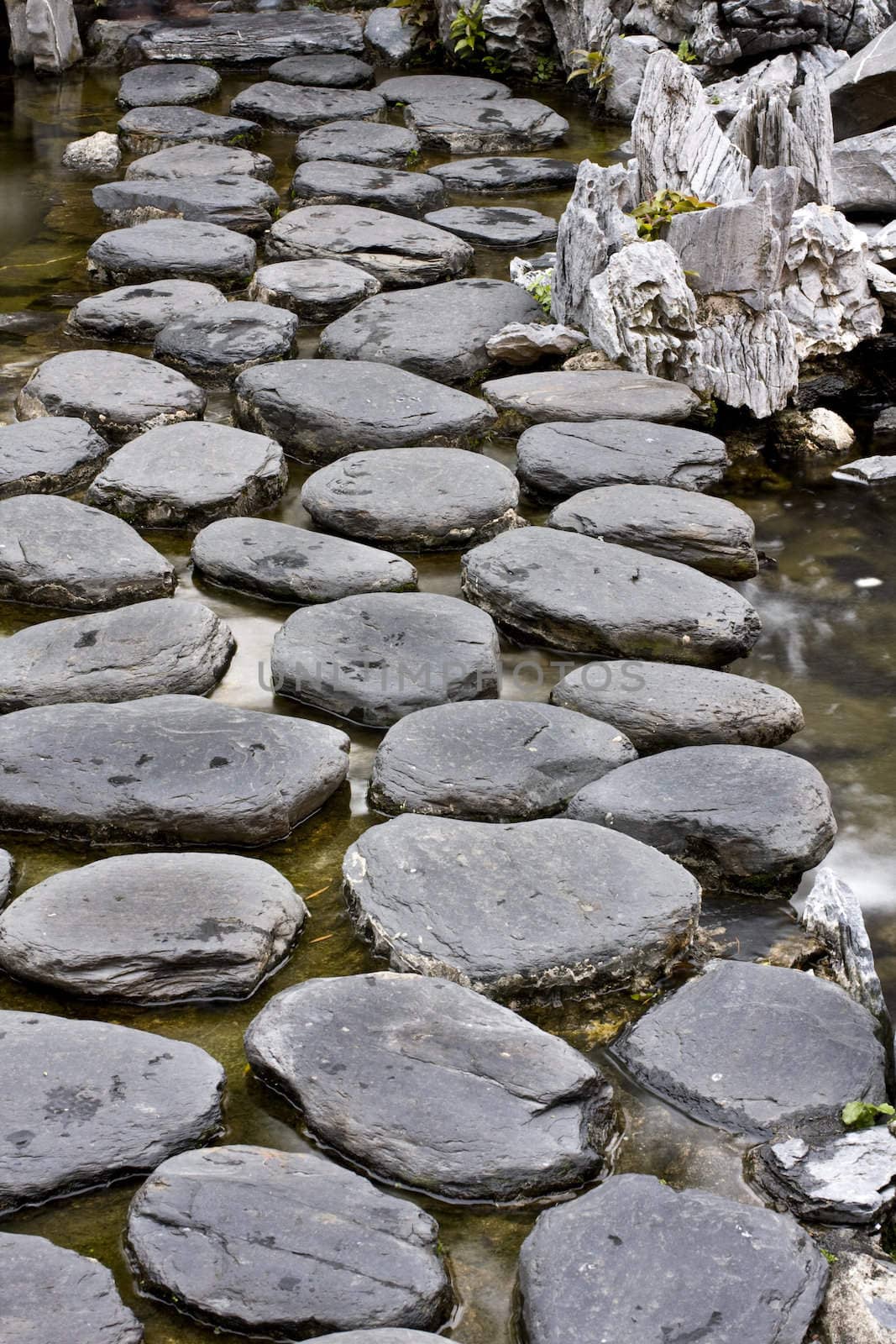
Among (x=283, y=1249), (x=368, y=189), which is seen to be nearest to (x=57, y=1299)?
(x=283, y=1249)

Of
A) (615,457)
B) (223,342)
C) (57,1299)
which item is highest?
(223,342)

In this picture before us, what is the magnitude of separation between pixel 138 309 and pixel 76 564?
2.14 meters

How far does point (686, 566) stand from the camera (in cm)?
406

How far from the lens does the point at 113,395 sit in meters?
4.94

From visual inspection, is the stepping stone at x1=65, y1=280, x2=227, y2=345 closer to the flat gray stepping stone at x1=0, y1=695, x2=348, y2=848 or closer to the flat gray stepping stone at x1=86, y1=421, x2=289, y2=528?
the flat gray stepping stone at x1=86, y1=421, x2=289, y2=528

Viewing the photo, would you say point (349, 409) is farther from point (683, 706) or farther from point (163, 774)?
point (163, 774)

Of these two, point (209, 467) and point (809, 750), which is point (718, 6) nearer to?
point (209, 467)

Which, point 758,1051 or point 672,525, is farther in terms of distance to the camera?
point 672,525

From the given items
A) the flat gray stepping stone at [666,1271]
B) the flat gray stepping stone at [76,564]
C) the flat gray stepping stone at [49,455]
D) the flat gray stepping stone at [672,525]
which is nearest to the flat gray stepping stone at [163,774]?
the flat gray stepping stone at [76,564]

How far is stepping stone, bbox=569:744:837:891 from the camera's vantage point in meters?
3.01

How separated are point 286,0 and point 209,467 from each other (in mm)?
7702

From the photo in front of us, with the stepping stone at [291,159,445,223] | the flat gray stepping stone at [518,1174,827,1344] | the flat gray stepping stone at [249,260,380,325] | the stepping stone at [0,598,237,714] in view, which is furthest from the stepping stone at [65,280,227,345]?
the flat gray stepping stone at [518,1174,827,1344]

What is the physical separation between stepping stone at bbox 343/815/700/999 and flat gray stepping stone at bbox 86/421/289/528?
5.97ft

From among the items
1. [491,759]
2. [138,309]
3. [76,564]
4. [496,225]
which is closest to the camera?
[491,759]
